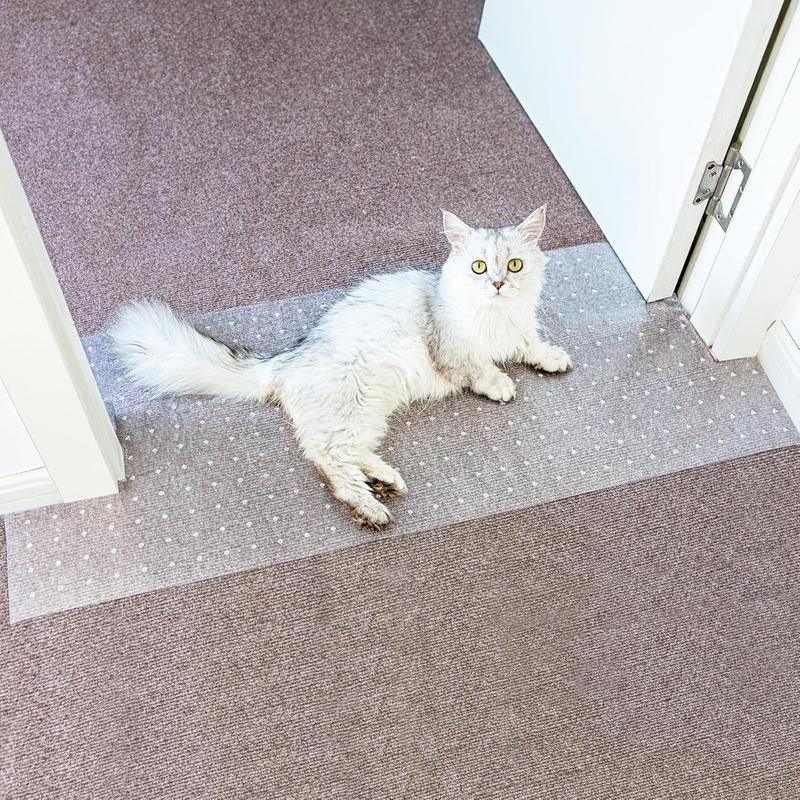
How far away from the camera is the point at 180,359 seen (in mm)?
1634

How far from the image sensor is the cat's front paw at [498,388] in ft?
5.63

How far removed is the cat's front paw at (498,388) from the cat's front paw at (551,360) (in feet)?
0.27

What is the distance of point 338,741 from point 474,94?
1.68 meters

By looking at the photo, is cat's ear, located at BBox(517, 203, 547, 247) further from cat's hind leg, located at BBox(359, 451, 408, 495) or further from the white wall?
the white wall

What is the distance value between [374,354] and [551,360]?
372 millimetres

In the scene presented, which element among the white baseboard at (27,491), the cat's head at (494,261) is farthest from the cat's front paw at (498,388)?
the white baseboard at (27,491)

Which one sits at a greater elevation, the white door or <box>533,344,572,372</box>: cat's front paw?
the white door

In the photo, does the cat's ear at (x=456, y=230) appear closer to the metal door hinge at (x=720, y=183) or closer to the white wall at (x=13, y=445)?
the metal door hinge at (x=720, y=183)

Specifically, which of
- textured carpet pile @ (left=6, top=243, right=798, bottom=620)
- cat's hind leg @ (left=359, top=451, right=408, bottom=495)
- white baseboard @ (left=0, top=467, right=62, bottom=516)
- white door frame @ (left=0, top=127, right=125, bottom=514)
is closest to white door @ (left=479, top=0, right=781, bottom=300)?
textured carpet pile @ (left=6, top=243, right=798, bottom=620)

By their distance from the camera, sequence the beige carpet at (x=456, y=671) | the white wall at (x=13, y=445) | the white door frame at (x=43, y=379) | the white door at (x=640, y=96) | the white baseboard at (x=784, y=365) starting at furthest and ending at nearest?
the white baseboard at (x=784, y=365)
the white door at (x=640, y=96)
the white wall at (x=13, y=445)
the beige carpet at (x=456, y=671)
the white door frame at (x=43, y=379)

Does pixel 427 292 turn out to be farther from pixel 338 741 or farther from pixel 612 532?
pixel 338 741

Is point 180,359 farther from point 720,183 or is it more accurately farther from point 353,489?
point 720,183

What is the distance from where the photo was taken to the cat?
1.59 metres

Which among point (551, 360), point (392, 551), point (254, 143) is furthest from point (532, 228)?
point (254, 143)
